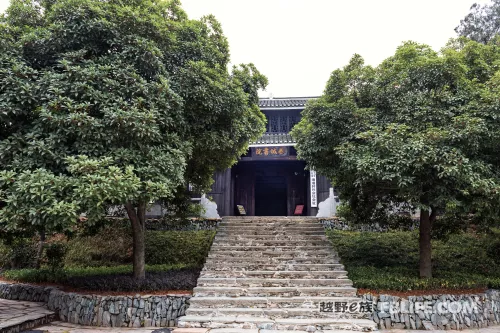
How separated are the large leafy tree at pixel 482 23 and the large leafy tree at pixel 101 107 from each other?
1222 cm

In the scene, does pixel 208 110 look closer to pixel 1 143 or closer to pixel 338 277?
pixel 1 143

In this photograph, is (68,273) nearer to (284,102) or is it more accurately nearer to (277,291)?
(277,291)

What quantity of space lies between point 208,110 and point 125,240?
6.07 metres

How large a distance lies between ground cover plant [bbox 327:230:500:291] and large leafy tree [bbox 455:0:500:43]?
28.6ft

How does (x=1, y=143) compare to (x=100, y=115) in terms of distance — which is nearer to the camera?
(x=1, y=143)

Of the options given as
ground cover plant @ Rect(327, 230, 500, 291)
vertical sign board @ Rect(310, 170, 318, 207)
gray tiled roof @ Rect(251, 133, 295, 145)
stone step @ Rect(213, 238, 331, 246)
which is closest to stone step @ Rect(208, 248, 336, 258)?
stone step @ Rect(213, 238, 331, 246)

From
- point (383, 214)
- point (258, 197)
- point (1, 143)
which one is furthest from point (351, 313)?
point (258, 197)

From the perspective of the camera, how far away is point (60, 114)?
596cm

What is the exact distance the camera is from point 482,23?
48.1 feet

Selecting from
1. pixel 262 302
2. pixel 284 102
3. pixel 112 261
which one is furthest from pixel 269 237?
pixel 284 102

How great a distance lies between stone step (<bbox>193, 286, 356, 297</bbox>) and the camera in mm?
7477

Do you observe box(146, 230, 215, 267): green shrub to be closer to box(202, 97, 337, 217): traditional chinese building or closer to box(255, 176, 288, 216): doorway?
box(202, 97, 337, 217): traditional chinese building

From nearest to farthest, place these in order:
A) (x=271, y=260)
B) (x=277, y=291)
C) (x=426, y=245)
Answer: (x=277, y=291), (x=426, y=245), (x=271, y=260)

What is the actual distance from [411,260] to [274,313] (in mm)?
4836
